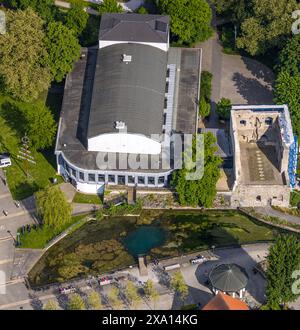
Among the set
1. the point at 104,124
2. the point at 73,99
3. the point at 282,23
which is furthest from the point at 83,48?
the point at 282,23

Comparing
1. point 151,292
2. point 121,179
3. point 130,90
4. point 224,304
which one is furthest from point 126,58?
point 224,304

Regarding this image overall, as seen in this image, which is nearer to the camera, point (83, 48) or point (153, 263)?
point (153, 263)

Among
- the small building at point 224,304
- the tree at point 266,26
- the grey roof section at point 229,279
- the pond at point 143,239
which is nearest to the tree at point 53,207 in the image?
the pond at point 143,239

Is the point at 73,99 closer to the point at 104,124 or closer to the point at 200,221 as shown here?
the point at 104,124

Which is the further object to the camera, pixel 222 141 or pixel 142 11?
pixel 142 11

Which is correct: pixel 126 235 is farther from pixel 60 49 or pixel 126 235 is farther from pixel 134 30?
pixel 134 30

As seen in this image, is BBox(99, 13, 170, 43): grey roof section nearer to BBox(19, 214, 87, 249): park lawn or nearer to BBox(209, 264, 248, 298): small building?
BBox(19, 214, 87, 249): park lawn

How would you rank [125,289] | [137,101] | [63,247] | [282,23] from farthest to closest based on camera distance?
1. [282,23]
2. [137,101]
3. [63,247]
4. [125,289]
